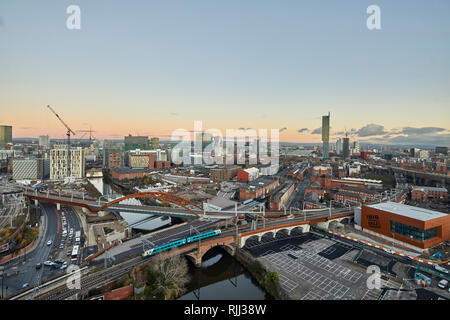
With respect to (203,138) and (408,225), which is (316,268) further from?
(203,138)

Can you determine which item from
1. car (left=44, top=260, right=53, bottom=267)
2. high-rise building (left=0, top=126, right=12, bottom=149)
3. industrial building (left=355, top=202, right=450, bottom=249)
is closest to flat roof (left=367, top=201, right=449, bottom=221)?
industrial building (left=355, top=202, right=450, bottom=249)

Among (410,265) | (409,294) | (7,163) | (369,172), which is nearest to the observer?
(409,294)

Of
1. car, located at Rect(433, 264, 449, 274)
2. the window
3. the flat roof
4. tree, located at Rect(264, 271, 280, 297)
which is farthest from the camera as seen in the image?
the flat roof

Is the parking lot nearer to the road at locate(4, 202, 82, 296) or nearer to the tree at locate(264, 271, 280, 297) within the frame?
the tree at locate(264, 271, 280, 297)

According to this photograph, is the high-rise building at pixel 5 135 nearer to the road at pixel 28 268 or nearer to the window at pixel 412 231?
the road at pixel 28 268

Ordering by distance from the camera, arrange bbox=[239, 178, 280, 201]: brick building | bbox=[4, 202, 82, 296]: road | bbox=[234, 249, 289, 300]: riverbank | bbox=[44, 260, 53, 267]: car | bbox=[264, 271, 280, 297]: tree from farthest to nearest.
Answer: bbox=[239, 178, 280, 201]: brick building → bbox=[44, 260, 53, 267]: car → bbox=[4, 202, 82, 296]: road → bbox=[264, 271, 280, 297]: tree → bbox=[234, 249, 289, 300]: riverbank
